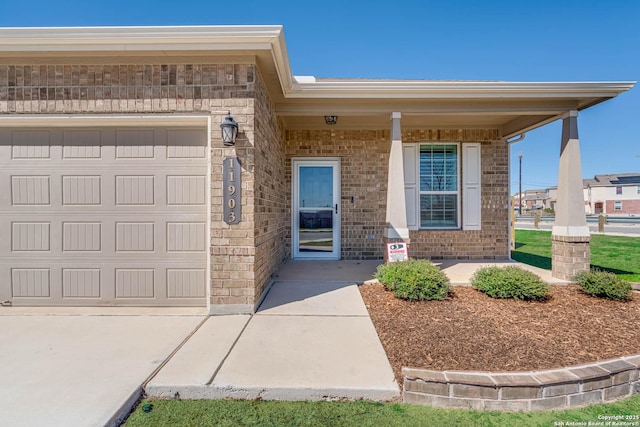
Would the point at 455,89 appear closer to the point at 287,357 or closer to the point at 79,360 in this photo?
the point at 287,357

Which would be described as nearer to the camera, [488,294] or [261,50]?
[261,50]

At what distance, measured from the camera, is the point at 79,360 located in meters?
2.53

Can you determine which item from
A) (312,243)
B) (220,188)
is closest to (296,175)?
(312,243)

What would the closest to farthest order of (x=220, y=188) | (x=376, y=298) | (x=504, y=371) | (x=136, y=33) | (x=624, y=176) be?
1. (x=504, y=371)
2. (x=136, y=33)
3. (x=220, y=188)
4. (x=376, y=298)
5. (x=624, y=176)

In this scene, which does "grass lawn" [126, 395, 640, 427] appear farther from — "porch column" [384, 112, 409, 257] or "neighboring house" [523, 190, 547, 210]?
"neighboring house" [523, 190, 547, 210]

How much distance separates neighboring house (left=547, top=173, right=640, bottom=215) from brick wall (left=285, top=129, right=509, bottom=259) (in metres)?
43.0

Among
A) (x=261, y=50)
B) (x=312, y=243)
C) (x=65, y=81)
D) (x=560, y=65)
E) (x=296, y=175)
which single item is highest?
(x=560, y=65)

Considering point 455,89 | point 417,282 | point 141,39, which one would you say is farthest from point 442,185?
point 141,39

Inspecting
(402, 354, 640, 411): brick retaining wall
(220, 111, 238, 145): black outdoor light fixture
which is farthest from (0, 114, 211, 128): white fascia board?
(402, 354, 640, 411): brick retaining wall

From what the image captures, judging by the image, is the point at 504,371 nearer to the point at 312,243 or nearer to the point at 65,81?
the point at 312,243

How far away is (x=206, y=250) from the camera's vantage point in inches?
151

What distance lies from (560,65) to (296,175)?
10.0m

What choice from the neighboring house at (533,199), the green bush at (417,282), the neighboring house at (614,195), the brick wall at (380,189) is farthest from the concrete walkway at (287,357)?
the neighboring house at (533,199)

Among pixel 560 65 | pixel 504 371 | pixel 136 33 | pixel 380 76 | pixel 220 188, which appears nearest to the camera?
pixel 504 371
